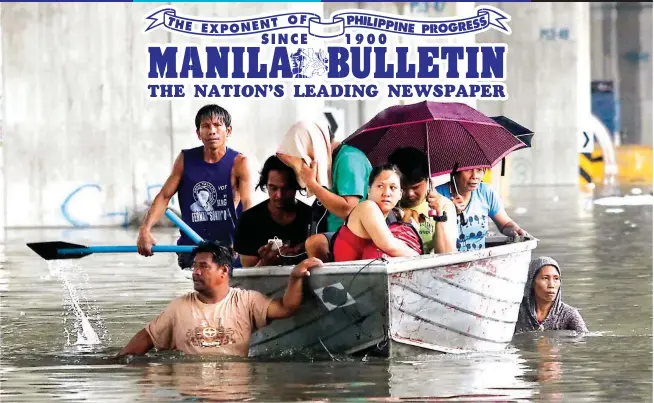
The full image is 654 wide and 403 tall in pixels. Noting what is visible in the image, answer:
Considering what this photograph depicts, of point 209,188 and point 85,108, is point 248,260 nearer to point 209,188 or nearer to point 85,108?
point 209,188

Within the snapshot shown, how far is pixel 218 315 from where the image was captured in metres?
10.8

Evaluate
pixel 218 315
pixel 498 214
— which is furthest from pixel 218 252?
pixel 498 214

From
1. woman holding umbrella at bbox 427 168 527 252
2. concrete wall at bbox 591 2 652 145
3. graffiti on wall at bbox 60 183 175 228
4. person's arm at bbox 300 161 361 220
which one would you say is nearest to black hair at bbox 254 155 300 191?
person's arm at bbox 300 161 361 220

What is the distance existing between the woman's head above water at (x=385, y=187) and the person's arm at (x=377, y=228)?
107mm

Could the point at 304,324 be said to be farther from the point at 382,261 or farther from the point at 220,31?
the point at 220,31

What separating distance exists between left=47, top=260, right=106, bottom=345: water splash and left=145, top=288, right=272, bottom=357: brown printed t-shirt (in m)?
1.89

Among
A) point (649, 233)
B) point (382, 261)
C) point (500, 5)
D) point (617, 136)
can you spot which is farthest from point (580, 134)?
point (382, 261)

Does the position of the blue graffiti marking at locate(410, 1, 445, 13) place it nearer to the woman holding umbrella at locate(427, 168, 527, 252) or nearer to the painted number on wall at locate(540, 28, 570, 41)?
the painted number on wall at locate(540, 28, 570, 41)

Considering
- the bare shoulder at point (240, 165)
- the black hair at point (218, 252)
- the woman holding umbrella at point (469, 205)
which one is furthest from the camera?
the bare shoulder at point (240, 165)

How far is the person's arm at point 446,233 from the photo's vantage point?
436 inches

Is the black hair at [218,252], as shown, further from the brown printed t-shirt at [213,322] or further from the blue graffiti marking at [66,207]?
the blue graffiti marking at [66,207]

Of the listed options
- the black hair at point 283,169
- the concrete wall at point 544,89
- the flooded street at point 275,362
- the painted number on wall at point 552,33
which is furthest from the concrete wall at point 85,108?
the painted number on wall at point 552,33

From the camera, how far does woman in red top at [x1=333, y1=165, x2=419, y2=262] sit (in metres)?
10.5

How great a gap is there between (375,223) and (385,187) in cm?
26
